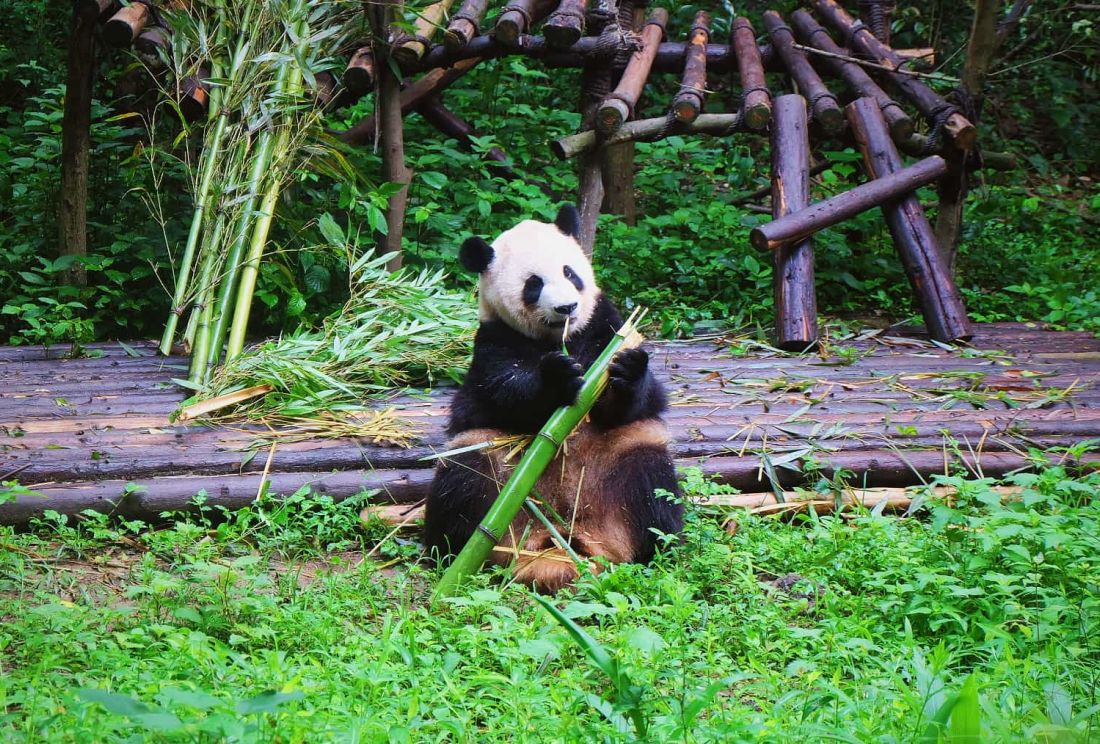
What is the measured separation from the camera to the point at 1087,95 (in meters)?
12.5

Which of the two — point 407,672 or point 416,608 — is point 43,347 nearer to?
point 416,608

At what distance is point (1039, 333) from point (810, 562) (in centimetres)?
471

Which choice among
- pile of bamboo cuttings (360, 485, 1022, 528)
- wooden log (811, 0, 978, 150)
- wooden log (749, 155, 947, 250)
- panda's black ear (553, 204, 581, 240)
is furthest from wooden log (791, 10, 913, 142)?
panda's black ear (553, 204, 581, 240)

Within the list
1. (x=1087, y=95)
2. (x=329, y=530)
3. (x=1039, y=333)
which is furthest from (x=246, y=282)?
(x=1087, y=95)

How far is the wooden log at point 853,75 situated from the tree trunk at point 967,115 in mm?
487

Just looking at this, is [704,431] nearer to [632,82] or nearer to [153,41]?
[632,82]

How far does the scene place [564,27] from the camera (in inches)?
274

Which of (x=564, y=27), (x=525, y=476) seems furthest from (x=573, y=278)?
(x=564, y=27)

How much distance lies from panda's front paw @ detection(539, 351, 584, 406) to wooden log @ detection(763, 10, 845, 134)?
459 centimetres

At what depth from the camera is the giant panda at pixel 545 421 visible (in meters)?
3.73

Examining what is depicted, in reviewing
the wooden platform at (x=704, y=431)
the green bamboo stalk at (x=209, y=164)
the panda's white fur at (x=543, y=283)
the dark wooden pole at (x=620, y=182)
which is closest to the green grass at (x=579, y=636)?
the wooden platform at (x=704, y=431)

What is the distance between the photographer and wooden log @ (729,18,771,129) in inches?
281

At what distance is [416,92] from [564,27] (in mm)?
1773

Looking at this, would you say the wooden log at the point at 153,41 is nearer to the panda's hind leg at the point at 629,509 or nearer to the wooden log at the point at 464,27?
the wooden log at the point at 464,27
